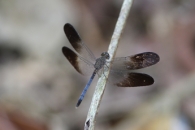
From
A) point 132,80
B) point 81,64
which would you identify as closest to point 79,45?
point 81,64

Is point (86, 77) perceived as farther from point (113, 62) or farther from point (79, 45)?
point (113, 62)

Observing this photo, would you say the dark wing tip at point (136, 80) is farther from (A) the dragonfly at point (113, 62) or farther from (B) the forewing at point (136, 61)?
A: (B) the forewing at point (136, 61)

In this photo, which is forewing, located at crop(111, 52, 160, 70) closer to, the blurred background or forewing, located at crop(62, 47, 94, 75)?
forewing, located at crop(62, 47, 94, 75)

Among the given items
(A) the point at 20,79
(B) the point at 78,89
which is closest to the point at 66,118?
(B) the point at 78,89

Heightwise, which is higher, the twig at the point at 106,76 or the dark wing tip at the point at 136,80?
the twig at the point at 106,76

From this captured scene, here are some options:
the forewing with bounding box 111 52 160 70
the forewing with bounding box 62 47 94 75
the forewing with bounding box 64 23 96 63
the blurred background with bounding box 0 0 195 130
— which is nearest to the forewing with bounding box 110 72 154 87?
the forewing with bounding box 111 52 160 70

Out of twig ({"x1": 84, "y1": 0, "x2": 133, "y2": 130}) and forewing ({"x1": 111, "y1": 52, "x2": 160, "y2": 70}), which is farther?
forewing ({"x1": 111, "y1": 52, "x2": 160, "y2": 70})

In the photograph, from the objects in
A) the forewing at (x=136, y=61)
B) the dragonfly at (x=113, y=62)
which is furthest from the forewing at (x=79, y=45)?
the forewing at (x=136, y=61)
